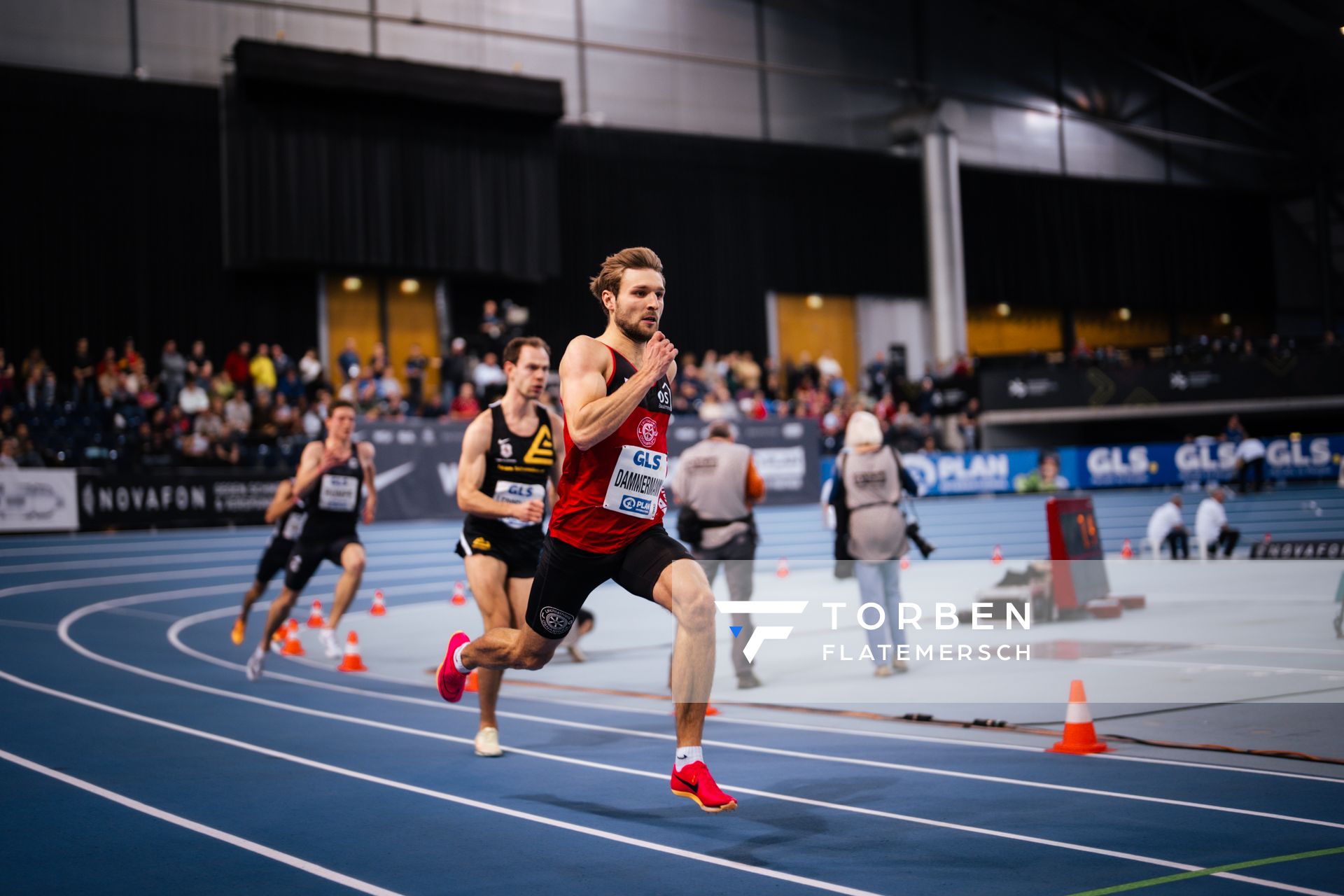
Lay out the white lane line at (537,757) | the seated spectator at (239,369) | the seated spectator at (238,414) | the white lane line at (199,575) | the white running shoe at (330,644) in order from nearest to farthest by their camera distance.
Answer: the white lane line at (537,757), the white running shoe at (330,644), the white lane line at (199,575), the seated spectator at (238,414), the seated spectator at (239,369)

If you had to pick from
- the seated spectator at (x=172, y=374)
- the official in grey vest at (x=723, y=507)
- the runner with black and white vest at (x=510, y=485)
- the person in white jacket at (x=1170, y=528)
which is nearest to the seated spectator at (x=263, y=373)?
the seated spectator at (x=172, y=374)

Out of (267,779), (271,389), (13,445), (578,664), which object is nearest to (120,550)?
(13,445)

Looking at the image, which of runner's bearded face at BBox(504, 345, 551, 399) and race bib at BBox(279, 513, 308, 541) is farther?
race bib at BBox(279, 513, 308, 541)

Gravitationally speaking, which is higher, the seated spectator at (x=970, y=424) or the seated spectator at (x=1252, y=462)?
the seated spectator at (x=970, y=424)

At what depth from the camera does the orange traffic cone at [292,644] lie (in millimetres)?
12250

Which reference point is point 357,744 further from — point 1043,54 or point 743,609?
point 1043,54

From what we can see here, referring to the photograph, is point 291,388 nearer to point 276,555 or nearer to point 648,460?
point 276,555

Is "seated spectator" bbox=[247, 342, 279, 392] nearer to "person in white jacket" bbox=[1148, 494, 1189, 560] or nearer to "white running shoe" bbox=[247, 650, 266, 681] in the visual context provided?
"white running shoe" bbox=[247, 650, 266, 681]

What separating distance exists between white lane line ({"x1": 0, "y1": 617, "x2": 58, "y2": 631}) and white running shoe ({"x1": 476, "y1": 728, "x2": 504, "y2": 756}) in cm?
893

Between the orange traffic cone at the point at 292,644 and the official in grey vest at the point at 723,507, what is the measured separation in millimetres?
4548

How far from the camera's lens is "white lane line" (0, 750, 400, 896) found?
4.38 metres

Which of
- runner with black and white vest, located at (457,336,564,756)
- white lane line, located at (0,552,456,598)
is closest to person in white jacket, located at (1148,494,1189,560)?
white lane line, located at (0,552,456,598)

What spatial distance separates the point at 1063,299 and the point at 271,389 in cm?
2682

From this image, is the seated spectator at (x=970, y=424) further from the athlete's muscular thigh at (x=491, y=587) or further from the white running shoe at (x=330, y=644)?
the athlete's muscular thigh at (x=491, y=587)
